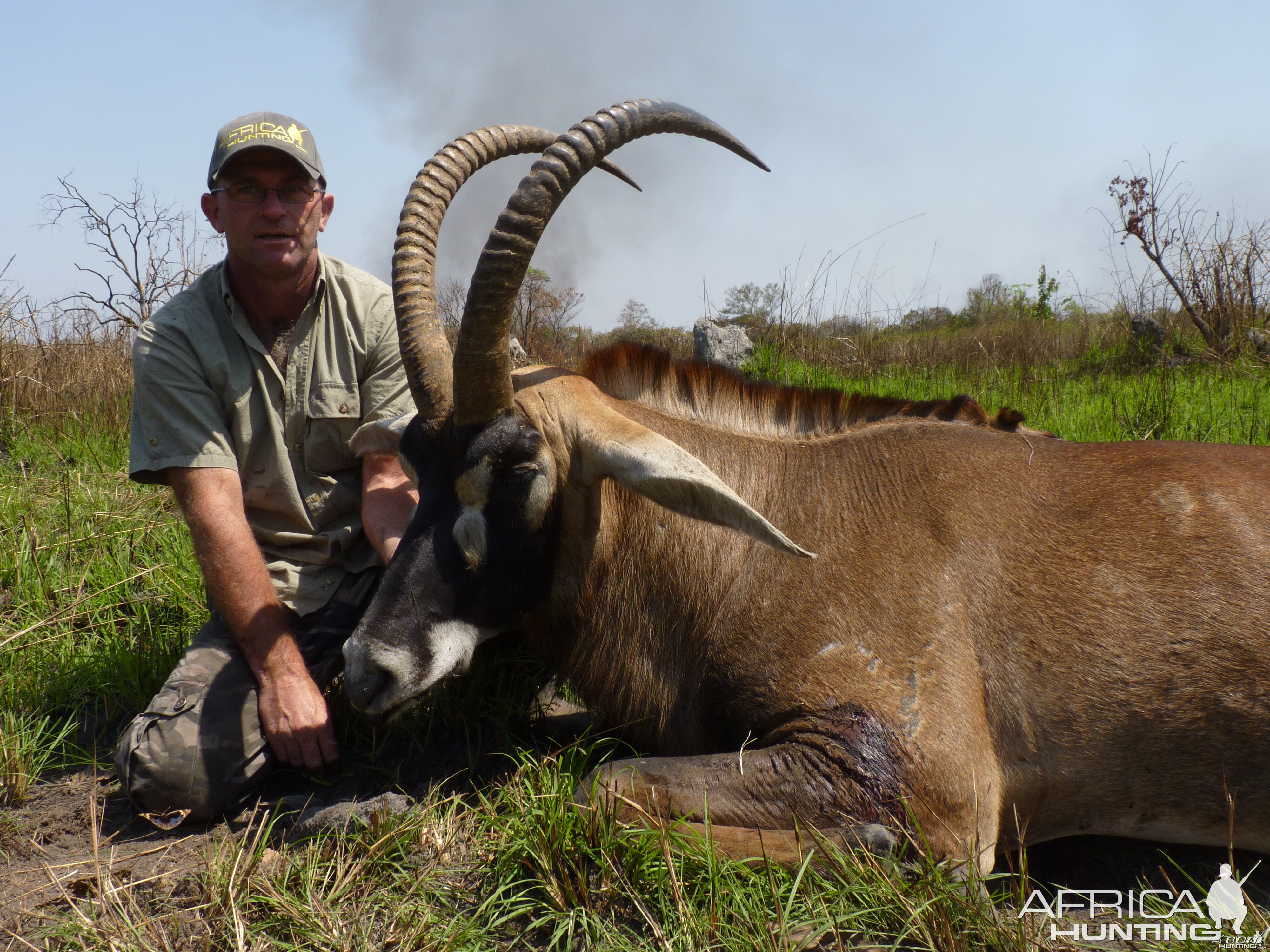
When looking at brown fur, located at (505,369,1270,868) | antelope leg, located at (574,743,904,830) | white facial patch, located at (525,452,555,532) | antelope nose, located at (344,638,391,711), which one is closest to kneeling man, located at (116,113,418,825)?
antelope nose, located at (344,638,391,711)

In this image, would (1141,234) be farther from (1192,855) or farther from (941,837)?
(941,837)

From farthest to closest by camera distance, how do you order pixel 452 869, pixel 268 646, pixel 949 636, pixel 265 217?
pixel 265 217 < pixel 268 646 < pixel 949 636 < pixel 452 869

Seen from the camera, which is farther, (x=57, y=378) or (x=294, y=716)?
(x=57, y=378)

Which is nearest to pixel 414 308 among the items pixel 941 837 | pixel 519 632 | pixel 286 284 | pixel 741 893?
pixel 286 284

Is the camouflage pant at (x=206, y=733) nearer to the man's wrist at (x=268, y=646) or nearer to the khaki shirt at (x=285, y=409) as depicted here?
the man's wrist at (x=268, y=646)

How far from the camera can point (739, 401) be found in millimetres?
4035

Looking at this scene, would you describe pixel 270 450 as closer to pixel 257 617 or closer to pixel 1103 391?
pixel 257 617

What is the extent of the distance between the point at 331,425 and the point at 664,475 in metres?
2.18

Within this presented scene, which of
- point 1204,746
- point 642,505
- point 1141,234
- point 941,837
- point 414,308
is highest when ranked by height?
point 1141,234

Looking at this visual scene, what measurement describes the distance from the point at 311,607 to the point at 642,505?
1903 millimetres

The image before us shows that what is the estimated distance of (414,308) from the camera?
364 cm

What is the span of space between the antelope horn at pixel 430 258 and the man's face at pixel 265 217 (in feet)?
2.80
